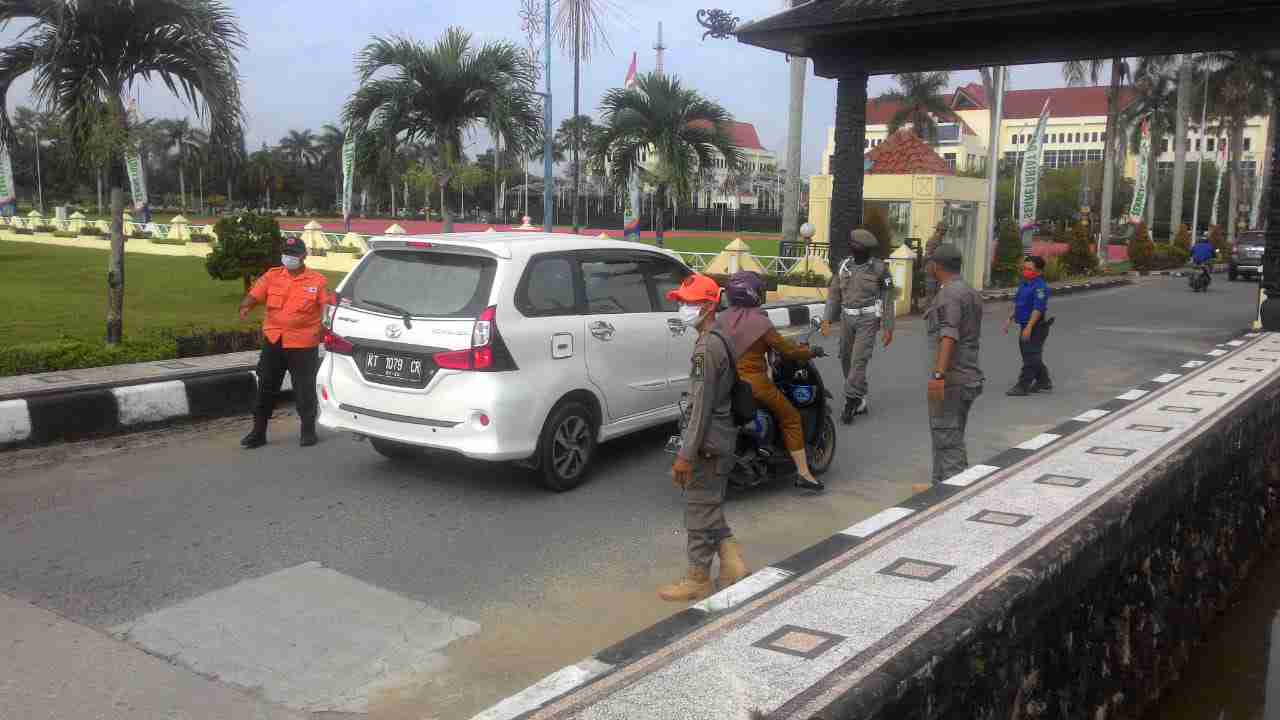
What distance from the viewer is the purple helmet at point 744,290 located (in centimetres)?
539

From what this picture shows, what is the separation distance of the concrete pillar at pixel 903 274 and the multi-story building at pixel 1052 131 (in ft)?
267

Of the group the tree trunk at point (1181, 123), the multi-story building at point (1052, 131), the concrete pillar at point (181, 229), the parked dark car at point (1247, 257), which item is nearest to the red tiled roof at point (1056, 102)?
the multi-story building at point (1052, 131)

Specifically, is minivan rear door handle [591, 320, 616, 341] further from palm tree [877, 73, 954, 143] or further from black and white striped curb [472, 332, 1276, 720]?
palm tree [877, 73, 954, 143]

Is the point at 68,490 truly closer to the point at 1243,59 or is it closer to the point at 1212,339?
the point at 1212,339

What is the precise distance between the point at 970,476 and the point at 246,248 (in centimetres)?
1517

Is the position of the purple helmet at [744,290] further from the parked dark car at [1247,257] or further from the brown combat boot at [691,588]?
the parked dark car at [1247,257]

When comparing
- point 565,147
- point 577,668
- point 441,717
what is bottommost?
point 441,717

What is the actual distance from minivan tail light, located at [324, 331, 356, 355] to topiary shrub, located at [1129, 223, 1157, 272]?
38.7 meters

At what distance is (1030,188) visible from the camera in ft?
99.0

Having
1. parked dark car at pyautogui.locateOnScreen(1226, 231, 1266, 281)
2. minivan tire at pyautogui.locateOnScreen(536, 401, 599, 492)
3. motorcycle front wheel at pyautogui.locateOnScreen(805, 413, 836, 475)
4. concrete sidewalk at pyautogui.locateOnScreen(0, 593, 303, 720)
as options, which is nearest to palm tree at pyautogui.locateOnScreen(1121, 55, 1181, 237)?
parked dark car at pyautogui.locateOnScreen(1226, 231, 1266, 281)

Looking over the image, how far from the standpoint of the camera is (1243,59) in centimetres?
5181

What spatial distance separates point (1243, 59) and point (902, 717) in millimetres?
58854

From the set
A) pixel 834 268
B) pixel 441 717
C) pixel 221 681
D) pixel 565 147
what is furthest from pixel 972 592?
pixel 565 147

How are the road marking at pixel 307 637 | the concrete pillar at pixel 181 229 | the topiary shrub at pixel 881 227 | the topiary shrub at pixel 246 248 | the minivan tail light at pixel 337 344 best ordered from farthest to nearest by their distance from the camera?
1. the concrete pillar at pixel 181 229
2. the topiary shrub at pixel 881 227
3. the topiary shrub at pixel 246 248
4. the minivan tail light at pixel 337 344
5. the road marking at pixel 307 637
